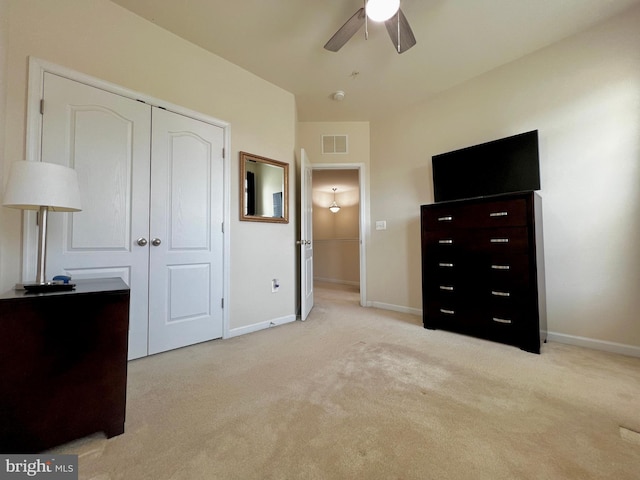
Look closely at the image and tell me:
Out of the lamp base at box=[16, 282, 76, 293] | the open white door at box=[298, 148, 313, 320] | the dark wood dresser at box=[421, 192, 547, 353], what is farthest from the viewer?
the open white door at box=[298, 148, 313, 320]

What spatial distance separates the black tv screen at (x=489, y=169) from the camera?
239cm

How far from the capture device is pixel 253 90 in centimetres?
278

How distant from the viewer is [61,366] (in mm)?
1085

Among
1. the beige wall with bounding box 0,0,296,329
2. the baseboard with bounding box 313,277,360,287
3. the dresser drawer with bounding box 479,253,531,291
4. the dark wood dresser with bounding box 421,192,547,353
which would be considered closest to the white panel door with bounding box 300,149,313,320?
the beige wall with bounding box 0,0,296,329

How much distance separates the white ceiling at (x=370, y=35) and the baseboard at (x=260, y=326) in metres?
2.68

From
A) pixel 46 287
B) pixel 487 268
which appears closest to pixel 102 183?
pixel 46 287

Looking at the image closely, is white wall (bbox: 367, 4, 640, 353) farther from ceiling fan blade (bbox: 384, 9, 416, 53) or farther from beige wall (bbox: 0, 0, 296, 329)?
beige wall (bbox: 0, 0, 296, 329)

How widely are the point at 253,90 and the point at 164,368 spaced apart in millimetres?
2735

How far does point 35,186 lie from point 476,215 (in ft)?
9.91

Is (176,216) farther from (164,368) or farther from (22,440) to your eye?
(22,440)

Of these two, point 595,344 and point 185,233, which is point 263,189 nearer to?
point 185,233

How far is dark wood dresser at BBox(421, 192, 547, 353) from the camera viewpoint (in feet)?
6.89

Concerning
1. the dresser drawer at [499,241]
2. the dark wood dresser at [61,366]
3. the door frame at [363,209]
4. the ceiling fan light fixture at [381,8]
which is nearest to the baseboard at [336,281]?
the door frame at [363,209]

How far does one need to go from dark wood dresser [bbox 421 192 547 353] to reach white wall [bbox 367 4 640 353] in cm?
26
